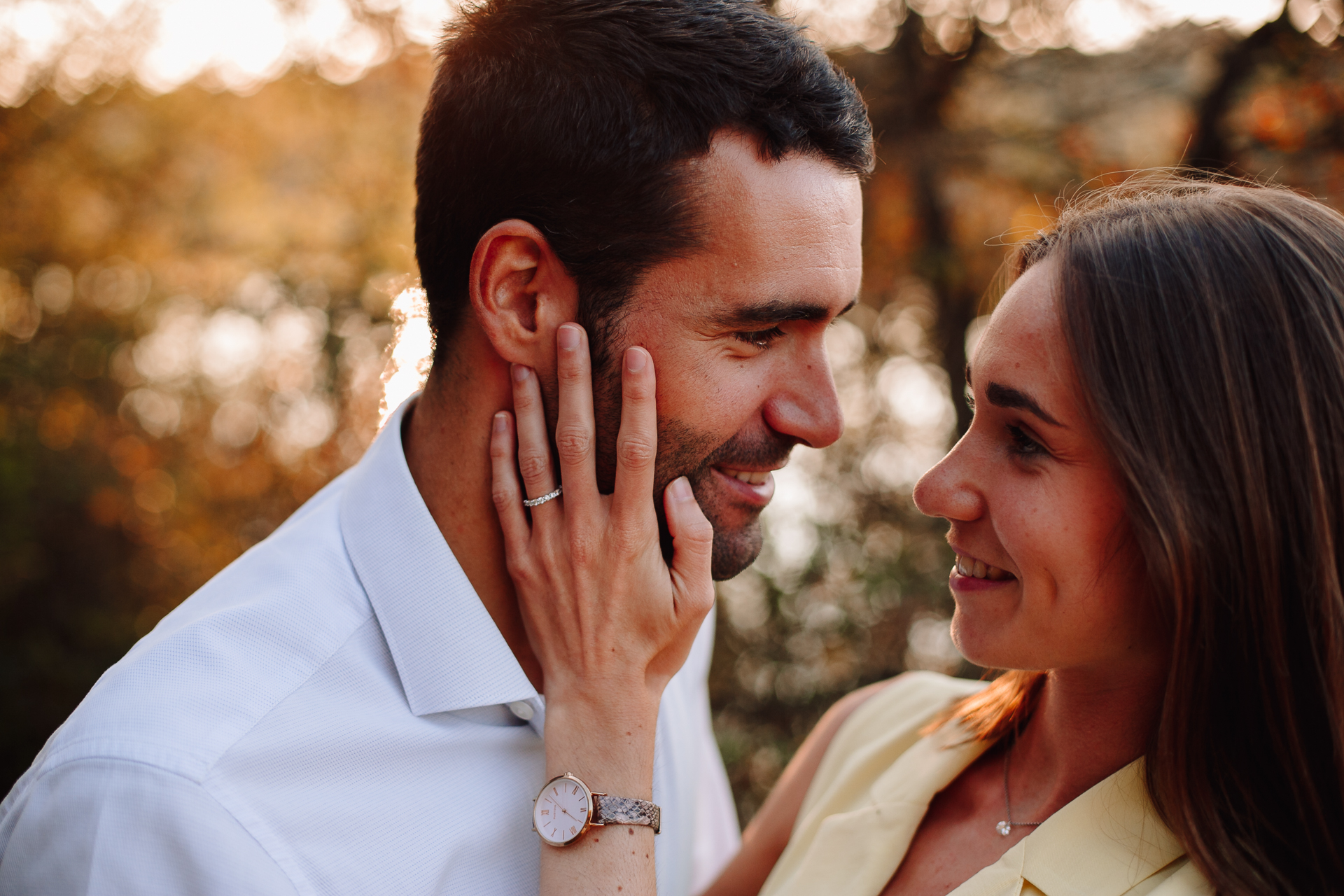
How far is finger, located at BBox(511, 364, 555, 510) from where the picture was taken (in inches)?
79.0

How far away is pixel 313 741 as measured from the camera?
5.71ft

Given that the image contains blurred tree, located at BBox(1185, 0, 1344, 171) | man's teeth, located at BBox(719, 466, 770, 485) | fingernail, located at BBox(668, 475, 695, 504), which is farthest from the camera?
blurred tree, located at BBox(1185, 0, 1344, 171)

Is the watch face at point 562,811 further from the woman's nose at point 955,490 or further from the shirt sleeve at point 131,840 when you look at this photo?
the woman's nose at point 955,490

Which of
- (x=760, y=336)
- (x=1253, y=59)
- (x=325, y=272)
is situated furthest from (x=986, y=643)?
(x=325, y=272)

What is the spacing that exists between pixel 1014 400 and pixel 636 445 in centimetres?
79

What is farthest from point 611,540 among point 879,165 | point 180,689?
point 879,165

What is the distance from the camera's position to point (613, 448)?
2.05 m

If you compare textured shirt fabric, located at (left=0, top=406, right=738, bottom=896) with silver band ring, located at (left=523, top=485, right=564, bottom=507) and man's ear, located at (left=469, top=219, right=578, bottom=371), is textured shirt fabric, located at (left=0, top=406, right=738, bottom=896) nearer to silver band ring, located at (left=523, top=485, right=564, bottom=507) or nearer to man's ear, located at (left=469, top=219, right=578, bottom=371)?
silver band ring, located at (left=523, top=485, right=564, bottom=507)

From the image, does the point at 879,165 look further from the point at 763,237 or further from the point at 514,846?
the point at 514,846

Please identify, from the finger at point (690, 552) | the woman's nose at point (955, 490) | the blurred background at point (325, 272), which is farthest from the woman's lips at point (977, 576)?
the blurred background at point (325, 272)

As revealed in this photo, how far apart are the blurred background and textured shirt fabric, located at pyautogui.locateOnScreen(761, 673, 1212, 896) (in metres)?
2.46

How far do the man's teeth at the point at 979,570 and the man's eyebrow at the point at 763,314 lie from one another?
2.18ft

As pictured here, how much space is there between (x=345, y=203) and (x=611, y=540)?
17.4 feet

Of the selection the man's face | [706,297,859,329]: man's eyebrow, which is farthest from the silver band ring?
[706,297,859,329]: man's eyebrow
